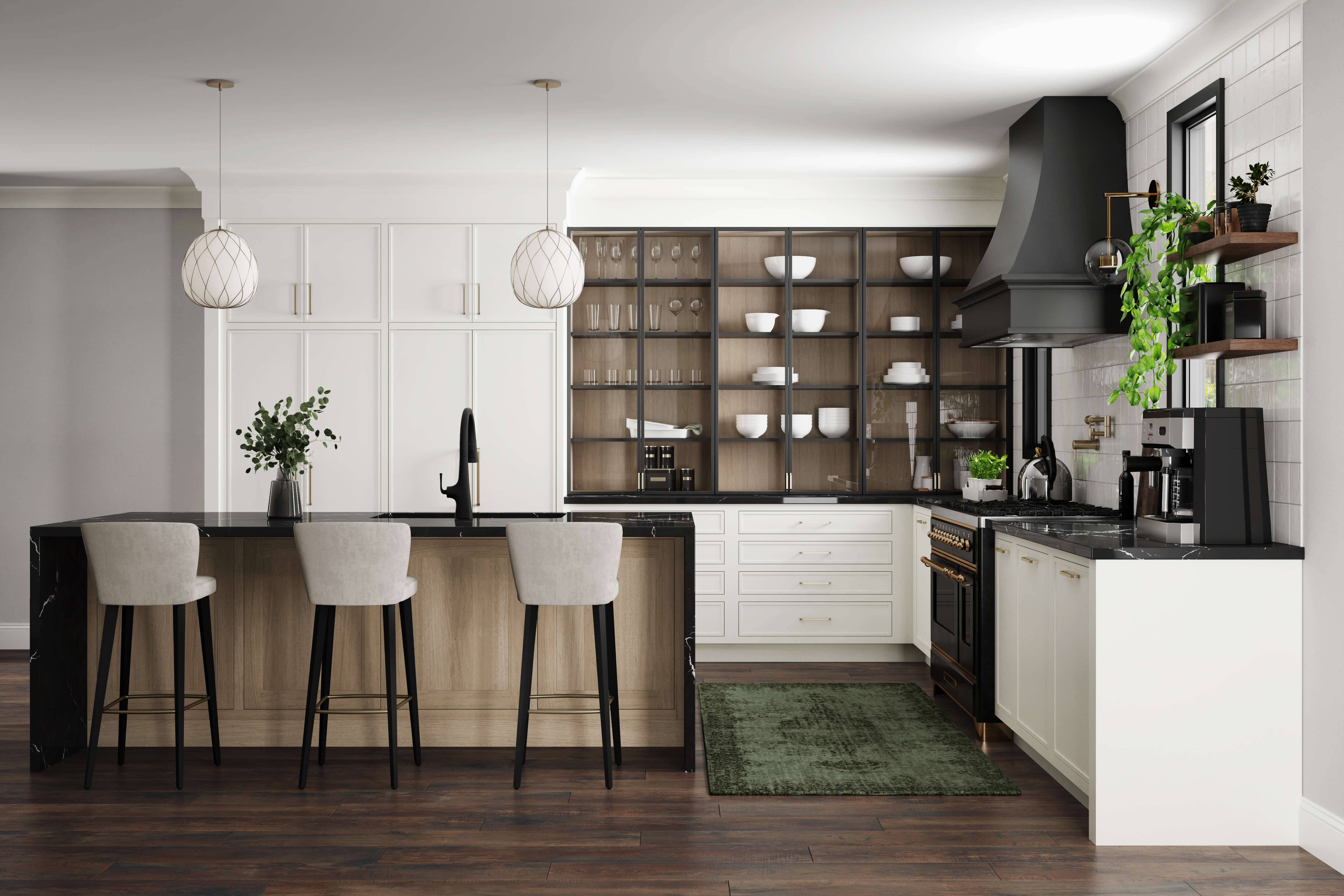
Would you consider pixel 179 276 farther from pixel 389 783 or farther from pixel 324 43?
pixel 389 783

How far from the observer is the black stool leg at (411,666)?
365cm

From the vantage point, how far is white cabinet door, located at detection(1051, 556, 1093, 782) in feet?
10.3

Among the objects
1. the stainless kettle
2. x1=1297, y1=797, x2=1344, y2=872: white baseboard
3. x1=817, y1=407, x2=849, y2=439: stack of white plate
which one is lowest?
x1=1297, y1=797, x2=1344, y2=872: white baseboard

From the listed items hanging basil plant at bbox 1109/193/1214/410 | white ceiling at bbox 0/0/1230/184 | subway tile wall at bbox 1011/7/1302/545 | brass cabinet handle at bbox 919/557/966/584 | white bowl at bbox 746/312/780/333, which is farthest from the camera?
white bowl at bbox 746/312/780/333

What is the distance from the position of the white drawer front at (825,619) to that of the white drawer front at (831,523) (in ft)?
1.31

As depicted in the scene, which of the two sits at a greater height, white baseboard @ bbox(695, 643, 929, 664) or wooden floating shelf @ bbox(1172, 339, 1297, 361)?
wooden floating shelf @ bbox(1172, 339, 1297, 361)

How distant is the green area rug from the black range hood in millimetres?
1784

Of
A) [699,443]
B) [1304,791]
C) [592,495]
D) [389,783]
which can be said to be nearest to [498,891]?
[389,783]

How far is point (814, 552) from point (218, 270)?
11.2 ft

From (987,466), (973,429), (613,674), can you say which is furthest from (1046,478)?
(613,674)

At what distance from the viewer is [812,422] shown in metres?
6.05

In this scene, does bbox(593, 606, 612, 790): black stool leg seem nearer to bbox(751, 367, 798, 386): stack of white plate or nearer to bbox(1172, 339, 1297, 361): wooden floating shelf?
bbox(1172, 339, 1297, 361): wooden floating shelf

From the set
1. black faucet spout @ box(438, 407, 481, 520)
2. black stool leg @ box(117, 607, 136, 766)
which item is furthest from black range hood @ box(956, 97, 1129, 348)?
black stool leg @ box(117, 607, 136, 766)

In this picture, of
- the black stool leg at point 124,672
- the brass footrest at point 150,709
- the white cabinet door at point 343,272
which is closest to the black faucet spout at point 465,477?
the brass footrest at point 150,709
